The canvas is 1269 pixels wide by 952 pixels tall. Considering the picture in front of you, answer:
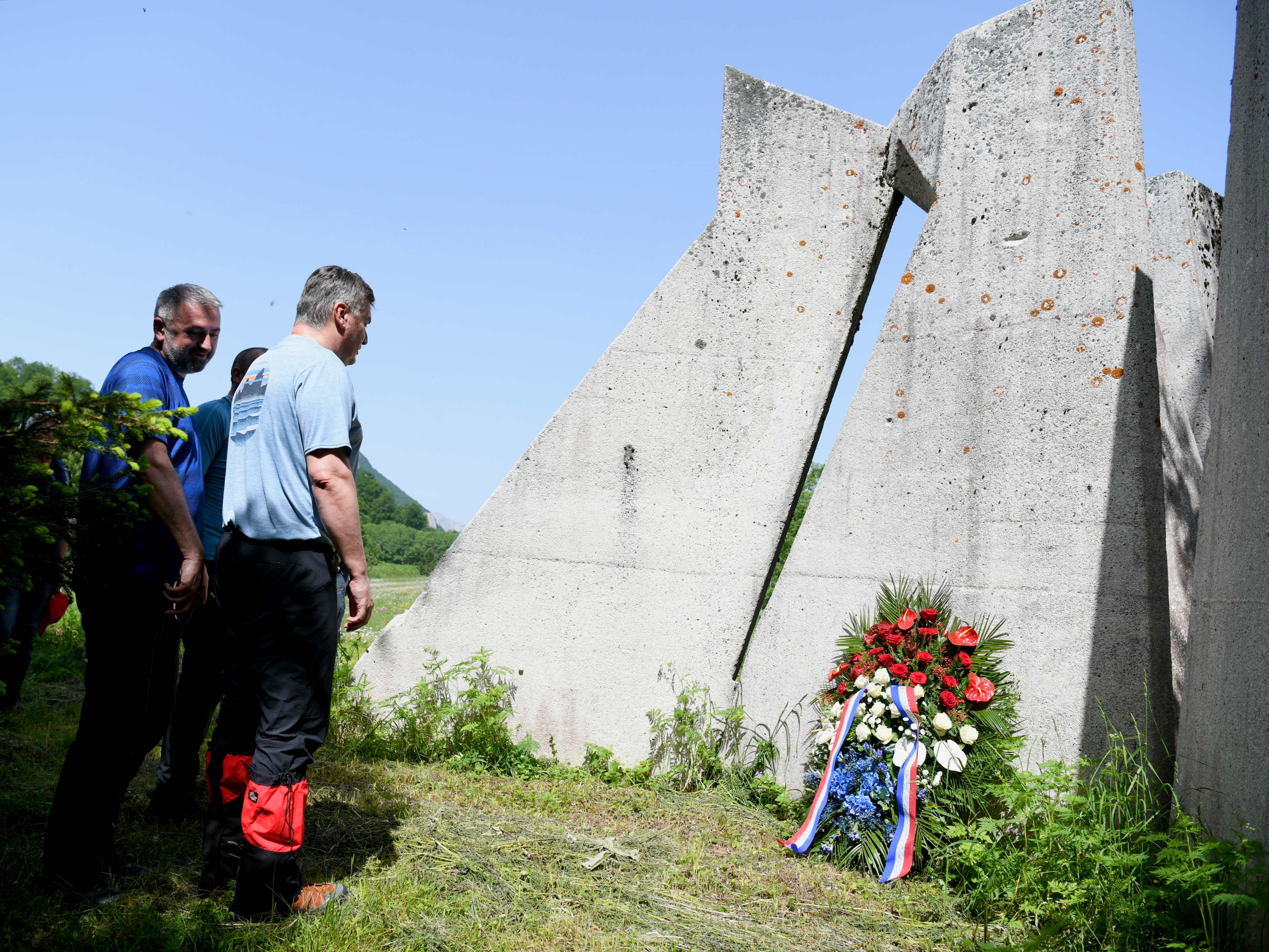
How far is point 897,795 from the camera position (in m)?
3.71

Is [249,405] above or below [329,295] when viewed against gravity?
below

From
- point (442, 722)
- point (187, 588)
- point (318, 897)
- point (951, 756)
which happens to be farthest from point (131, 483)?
point (951, 756)

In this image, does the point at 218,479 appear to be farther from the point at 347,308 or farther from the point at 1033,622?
the point at 1033,622

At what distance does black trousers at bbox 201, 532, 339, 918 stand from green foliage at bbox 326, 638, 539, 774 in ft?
6.80

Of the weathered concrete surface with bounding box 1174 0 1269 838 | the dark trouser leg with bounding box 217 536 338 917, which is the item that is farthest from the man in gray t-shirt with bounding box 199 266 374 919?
the weathered concrete surface with bounding box 1174 0 1269 838

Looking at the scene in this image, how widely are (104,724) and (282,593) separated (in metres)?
0.83

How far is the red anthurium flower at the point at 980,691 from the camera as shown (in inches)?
150

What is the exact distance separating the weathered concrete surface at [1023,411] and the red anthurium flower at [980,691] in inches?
9.8

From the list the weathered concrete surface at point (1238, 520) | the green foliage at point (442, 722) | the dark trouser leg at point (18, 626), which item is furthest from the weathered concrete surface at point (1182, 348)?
the dark trouser leg at point (18, 626)

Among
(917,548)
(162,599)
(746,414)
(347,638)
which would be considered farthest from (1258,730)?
(347,638)

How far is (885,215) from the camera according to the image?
5.19 metres

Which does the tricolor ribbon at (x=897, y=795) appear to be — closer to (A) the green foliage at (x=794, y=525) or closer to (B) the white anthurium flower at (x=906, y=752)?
(B) the white anthurium flower at (x=906, y=752)

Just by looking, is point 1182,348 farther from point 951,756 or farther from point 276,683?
point 276,683

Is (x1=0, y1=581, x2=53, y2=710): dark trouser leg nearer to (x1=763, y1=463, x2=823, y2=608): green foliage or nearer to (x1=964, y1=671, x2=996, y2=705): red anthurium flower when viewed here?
(x1=763, y1=463, x2=823, y2=608): green foliage
